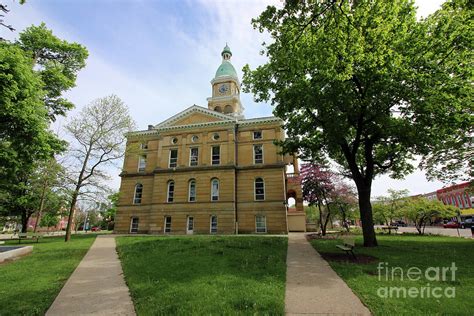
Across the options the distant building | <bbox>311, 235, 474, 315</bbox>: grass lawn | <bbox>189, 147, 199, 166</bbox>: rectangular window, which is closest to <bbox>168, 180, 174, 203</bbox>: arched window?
<bbox>189, 147, 199, 166</bbox>: rectangular window

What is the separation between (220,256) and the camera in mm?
11117

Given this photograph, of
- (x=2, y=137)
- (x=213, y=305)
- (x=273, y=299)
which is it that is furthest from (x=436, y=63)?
(x=2, y=137)

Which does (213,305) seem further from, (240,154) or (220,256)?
(240,154)

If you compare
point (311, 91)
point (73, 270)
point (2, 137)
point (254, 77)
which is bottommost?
point (73, 270)

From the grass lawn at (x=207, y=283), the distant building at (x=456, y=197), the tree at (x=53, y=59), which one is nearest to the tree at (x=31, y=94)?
the tree at (x=53, y=59)

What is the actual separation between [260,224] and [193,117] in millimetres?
16322

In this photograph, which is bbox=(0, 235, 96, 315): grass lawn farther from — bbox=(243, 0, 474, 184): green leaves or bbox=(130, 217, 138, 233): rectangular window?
bbox=(130, 217, 138, 233): rectangular window

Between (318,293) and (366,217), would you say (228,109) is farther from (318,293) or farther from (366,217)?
(318,293)

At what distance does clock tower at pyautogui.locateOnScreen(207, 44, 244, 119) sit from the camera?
41406 mm

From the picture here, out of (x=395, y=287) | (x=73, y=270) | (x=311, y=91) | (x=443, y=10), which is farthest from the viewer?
(x=311, y=91)

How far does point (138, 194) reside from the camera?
32.0 m

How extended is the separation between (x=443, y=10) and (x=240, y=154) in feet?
70.7

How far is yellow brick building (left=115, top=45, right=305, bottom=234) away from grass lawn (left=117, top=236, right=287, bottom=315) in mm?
15565

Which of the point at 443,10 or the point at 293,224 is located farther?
the point at 293,224
